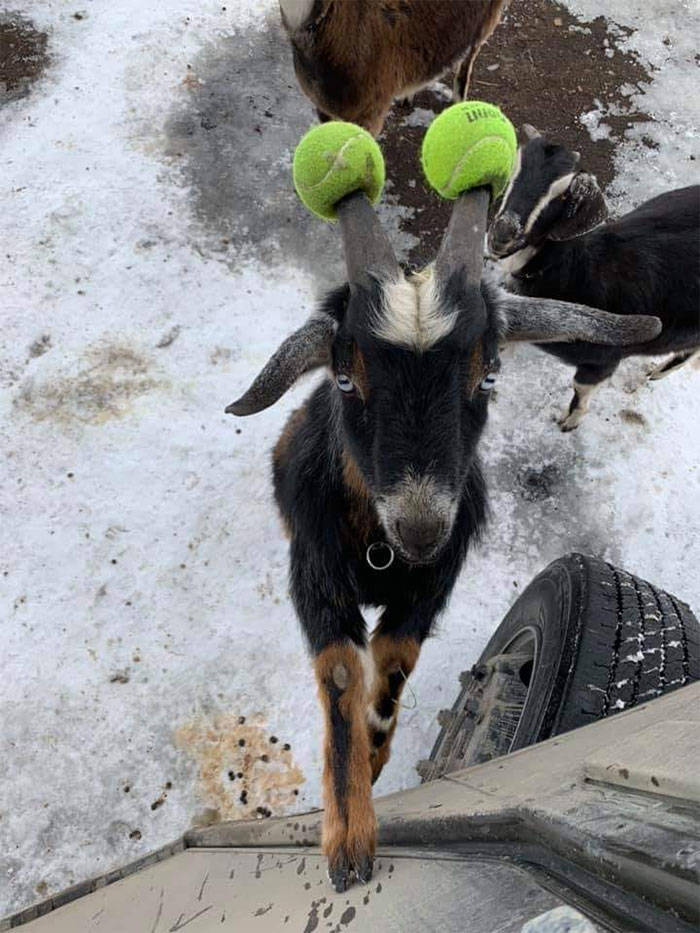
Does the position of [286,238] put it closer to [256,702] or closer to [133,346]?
[133,346]

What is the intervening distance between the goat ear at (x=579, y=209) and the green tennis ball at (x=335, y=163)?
1.89 m

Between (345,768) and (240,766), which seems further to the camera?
(240,766)

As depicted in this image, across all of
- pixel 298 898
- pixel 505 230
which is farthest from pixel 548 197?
pixel 298 898

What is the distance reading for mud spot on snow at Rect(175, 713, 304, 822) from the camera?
3.10 m

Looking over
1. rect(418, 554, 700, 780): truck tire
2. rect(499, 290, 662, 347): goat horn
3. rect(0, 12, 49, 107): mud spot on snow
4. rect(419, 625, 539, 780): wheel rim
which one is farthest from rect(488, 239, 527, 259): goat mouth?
rect(0, 12, 49, 107): mud spot on snow

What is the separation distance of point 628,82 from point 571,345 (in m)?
3.56

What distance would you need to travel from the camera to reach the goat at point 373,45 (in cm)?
404

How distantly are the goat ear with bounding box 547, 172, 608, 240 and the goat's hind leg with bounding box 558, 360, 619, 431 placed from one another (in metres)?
0.75

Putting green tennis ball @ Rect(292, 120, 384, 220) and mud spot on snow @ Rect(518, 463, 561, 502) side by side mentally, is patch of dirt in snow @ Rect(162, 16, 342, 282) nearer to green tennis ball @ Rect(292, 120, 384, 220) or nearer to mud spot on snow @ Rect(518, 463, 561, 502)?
mud spot on snow @ Rect(518, 463, 561, 502)

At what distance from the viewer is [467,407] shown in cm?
203

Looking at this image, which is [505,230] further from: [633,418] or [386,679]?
[386,679]

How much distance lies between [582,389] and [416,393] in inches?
95.2

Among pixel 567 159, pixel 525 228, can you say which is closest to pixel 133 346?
pixel 525 228

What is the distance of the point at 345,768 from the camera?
2059 mm
